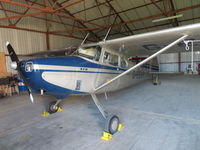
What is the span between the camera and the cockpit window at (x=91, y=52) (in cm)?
356

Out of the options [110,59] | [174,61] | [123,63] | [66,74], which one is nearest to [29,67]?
[66,74]

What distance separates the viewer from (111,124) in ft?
9.48

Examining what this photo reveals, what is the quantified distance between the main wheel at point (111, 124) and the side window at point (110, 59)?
5.46 ft

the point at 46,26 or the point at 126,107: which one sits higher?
the point at 46,26

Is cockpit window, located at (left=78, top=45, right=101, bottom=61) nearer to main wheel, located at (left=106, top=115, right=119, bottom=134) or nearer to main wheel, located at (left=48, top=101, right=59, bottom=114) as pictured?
main wheel, located at (left=106, top=115, right=119, bottom=134)

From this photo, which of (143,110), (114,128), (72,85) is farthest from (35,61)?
(143,110)

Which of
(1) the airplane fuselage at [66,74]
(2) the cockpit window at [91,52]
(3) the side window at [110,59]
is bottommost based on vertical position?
(1) the airplane fuselage at [66,74]

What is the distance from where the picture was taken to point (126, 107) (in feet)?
15.2

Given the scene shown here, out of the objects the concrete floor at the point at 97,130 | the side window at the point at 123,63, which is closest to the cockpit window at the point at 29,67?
the concrete floor at the point at 97,130

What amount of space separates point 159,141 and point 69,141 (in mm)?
1756

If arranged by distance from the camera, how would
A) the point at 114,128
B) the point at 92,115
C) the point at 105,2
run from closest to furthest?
the point at 114,128, the point at 92,115, the point at 105,2

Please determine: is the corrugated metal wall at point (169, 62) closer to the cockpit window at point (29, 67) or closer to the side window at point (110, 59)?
the side window at point (110, 59)

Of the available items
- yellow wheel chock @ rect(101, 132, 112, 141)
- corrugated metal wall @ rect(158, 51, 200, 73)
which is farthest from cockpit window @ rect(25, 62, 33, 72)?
corrugated metal wall @ rect(158, 51, 200, 73)

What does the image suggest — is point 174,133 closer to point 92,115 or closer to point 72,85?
point 92,115
